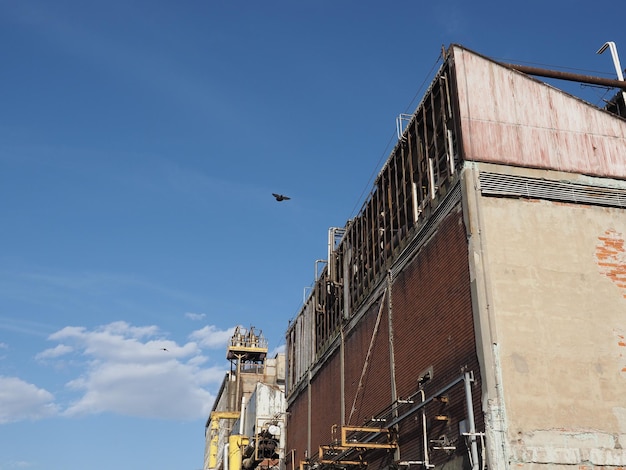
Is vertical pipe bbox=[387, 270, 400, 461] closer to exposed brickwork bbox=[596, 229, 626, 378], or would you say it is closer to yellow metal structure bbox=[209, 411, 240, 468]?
exposed brickwork bbox=[596, 229, 626, 378]

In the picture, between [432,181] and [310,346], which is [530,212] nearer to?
[432,181]

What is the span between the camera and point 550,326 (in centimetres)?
1513

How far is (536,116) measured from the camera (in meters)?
17.9

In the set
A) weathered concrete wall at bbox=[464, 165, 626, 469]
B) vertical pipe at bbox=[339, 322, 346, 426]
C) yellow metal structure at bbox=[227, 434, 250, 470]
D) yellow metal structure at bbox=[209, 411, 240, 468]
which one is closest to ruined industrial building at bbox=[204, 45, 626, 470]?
weathered concrete wall at bbox=[464, 165, 626, 469]

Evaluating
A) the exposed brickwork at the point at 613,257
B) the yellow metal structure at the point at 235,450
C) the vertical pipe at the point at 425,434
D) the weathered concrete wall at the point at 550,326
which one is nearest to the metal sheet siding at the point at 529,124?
the weathered concrete wall at the point at 550,326

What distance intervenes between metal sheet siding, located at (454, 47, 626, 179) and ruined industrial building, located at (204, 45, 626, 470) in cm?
4

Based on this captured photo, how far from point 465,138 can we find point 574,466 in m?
7.91

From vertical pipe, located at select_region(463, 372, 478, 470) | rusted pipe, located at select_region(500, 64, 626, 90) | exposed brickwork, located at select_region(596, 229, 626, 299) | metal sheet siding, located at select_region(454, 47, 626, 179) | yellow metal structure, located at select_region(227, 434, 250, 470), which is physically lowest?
vertical pipe, located at select_region(463, 372, 478, 470)

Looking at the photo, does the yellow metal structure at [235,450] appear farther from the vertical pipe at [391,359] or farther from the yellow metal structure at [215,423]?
the vertical pipe at [391,359]

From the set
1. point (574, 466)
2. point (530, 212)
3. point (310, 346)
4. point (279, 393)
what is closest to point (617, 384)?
point (574, 466)

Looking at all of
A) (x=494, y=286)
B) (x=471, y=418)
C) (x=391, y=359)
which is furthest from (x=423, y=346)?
(x=471, y=418)

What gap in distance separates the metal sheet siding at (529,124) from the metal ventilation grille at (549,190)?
0.49 meters

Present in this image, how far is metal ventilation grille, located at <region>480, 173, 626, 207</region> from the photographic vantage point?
→ 16.4m

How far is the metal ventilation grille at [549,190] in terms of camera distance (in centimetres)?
1644
